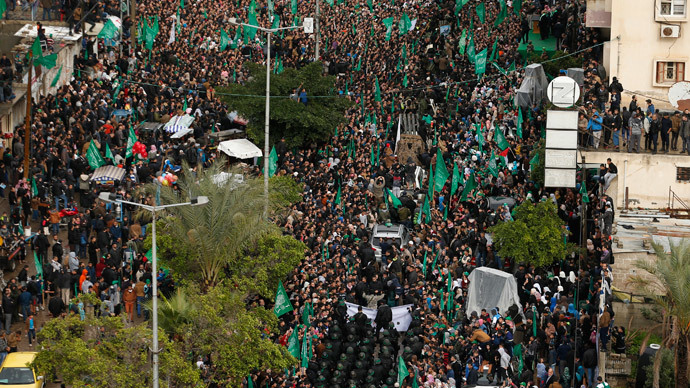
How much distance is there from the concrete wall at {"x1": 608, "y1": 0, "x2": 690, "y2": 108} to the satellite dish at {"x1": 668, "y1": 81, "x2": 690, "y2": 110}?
91.6 inches

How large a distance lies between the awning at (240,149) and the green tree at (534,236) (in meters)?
12.5

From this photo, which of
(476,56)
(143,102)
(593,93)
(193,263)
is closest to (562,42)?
(476,56)

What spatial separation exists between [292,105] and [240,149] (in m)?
3.03

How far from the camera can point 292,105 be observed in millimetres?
65500

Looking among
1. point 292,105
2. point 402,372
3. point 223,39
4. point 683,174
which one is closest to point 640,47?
point 683,174

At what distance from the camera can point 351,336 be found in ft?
156

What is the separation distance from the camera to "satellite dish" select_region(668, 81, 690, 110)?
59.6 metres

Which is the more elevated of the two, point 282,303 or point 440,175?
point 440,175

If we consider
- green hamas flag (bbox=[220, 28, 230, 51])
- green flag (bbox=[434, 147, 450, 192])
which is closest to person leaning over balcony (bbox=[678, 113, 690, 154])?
green flag (bbox=[434, 147, 450, 192])

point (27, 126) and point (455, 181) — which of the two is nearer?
point (455, 181)

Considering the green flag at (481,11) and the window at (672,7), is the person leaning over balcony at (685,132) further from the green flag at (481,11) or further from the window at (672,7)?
the green flag at (481,11)

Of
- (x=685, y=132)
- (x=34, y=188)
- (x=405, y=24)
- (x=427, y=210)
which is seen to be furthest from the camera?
(x=405, y=24)

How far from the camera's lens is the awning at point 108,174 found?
58.8m

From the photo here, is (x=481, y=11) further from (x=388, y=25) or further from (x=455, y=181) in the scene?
(x=455, y=181)
